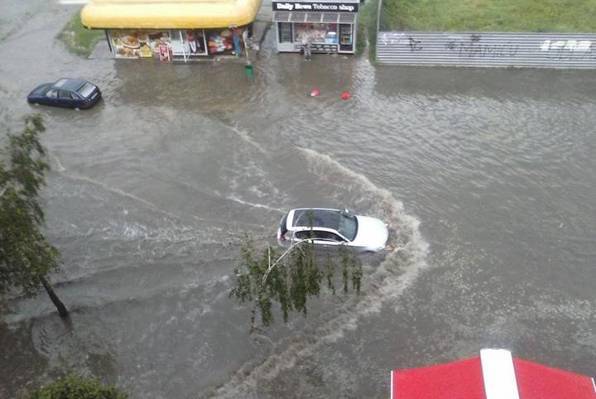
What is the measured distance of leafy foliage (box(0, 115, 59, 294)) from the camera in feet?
40.1

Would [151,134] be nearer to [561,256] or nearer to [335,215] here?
[335,215]

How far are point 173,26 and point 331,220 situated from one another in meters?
17.4

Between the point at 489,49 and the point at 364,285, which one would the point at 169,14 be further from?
the point at 364,285

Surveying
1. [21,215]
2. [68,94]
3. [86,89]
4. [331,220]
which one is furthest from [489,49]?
[21,215]

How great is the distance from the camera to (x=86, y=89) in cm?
2645

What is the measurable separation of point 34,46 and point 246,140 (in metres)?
18.3

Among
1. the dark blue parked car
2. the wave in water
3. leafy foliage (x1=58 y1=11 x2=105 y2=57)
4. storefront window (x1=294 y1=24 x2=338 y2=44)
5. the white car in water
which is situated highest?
storefront window (x1=294 y1=24 x2=338 y2=44)

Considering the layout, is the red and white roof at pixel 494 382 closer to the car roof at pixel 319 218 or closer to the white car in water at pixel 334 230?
the white car in water at pixel 334 230

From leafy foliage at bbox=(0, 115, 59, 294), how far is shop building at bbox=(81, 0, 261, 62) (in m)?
17.7

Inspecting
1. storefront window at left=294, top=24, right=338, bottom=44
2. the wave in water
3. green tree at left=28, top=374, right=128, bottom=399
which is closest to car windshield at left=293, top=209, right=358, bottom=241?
the wave in water

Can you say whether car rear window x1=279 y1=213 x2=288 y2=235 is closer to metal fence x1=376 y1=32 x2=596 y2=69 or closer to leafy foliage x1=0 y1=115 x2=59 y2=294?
leafy foliage x1=0 y1=115 x2=59 y2=294

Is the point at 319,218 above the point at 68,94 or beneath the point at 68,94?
beneath

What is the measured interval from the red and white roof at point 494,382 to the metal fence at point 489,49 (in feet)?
71.0

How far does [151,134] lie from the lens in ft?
80.2
